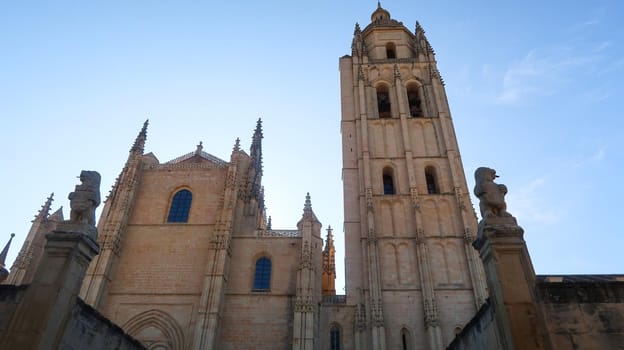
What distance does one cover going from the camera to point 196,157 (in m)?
26.2

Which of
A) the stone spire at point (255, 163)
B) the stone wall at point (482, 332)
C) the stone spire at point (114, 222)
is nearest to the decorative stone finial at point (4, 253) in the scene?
the stone spire at point (114, 222)

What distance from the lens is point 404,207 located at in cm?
2339

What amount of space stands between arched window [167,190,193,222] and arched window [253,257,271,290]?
189 inches

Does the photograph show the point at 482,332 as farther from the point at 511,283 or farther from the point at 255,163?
the point at 255,163

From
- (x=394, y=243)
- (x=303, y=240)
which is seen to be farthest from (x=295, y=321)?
(x=394, y=243)

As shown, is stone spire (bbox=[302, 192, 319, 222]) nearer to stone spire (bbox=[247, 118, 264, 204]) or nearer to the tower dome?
stone spire (bbox=[247, 118, 264, 204])

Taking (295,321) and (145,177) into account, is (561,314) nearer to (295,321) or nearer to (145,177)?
(295,321)

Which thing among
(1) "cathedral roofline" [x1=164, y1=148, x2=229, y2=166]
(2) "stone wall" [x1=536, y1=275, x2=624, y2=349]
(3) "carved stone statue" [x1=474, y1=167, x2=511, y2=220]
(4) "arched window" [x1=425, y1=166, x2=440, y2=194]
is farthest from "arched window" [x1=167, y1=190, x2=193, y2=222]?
(2) "stone wall" [x1=536, y1=275, x2=624, y2=349]

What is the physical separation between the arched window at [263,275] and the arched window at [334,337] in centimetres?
354

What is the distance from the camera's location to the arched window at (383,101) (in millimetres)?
29394

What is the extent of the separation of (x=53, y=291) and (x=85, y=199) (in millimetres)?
1804

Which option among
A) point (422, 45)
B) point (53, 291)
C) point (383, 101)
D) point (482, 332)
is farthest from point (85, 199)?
point (422, 45)

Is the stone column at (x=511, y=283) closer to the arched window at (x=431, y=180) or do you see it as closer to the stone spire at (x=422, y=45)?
the arched window at (x=431, y=180)

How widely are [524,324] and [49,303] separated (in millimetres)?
7755
